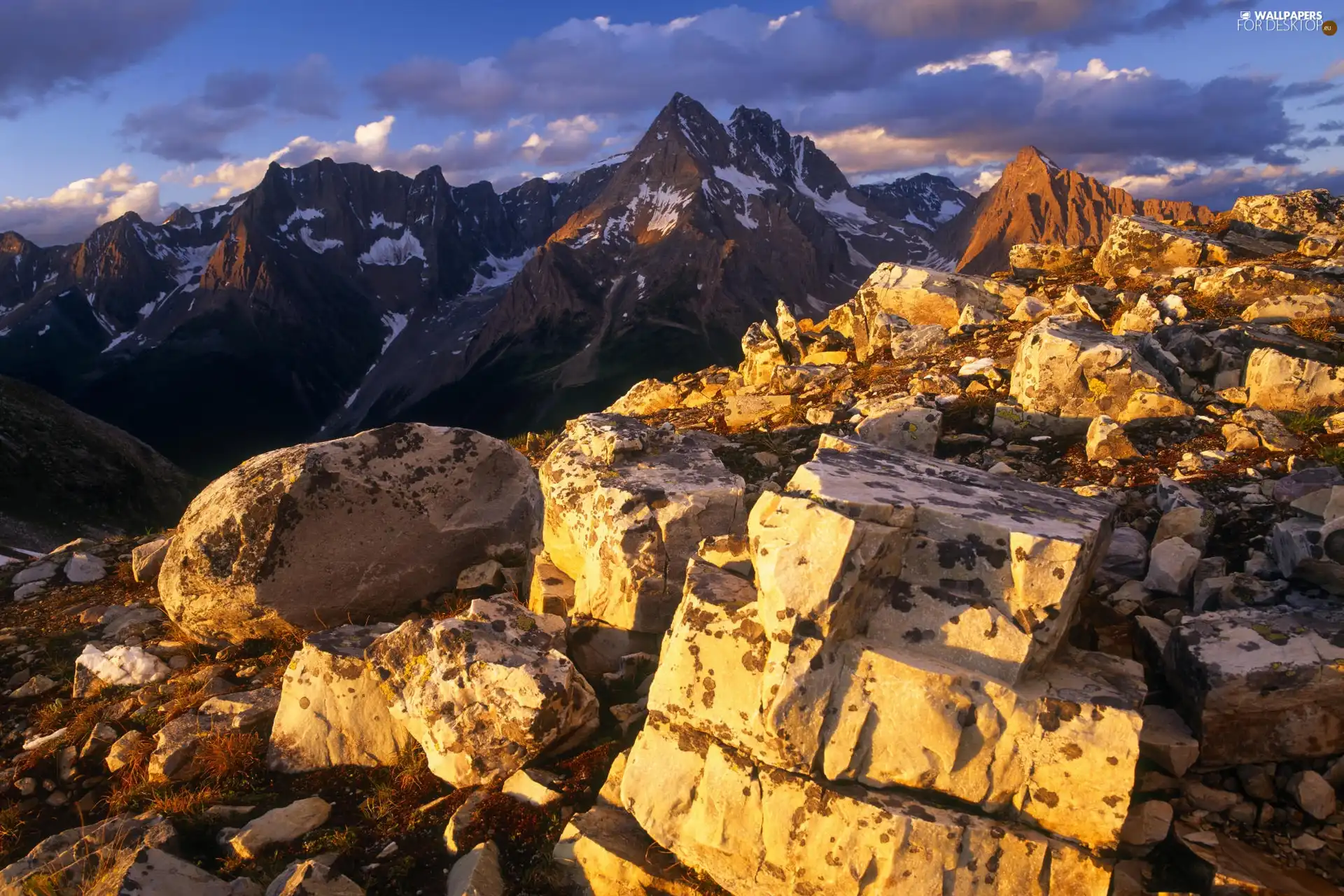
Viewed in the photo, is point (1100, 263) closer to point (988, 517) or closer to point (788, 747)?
point (988, 517)

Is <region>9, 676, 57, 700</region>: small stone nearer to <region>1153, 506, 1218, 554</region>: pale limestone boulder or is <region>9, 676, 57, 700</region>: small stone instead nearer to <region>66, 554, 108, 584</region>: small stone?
<region>66, 554, 108, 584</region>: small stone

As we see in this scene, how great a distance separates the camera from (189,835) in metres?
6.29

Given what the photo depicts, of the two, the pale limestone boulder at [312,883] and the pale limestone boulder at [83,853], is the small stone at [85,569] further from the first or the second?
the pale limestone boulder at [312,883]

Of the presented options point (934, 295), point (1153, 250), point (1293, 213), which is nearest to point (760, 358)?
point (934, 295)

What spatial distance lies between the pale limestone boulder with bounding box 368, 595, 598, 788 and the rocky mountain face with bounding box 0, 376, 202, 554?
36.6m

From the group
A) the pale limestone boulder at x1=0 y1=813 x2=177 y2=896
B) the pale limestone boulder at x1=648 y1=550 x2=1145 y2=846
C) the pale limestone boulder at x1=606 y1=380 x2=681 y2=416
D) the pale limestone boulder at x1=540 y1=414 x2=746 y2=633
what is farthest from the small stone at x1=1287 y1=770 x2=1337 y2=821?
the pale limestone boulder at x1=606 y1=380 x2=681 y2=416

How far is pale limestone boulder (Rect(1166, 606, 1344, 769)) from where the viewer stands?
538 centimetres

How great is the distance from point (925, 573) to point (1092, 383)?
928cm

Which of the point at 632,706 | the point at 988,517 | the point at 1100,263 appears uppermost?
the point at 1100,263

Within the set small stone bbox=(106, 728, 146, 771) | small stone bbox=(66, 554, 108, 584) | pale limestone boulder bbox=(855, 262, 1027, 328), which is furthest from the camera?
pale limestone boulder bbox=(855, 262, 1027, 328)

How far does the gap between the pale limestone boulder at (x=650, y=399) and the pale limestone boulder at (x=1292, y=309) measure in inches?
570

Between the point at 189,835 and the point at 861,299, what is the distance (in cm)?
2271

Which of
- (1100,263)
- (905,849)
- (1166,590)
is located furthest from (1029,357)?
(1100,263)

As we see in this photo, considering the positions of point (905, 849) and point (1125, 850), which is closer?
point (905, 849)
